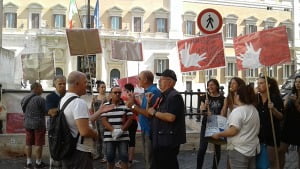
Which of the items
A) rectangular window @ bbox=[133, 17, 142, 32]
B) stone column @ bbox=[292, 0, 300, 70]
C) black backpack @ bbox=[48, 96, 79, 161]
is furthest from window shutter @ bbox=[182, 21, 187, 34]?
black backpack @ bbox=[48, 96, 79, 161]

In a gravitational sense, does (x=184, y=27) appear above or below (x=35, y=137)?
above

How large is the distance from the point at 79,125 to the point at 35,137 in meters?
4.30

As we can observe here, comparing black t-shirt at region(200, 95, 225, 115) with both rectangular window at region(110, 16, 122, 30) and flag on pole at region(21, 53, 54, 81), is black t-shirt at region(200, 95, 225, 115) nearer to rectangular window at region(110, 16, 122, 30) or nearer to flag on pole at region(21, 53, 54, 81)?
A: flag on pole at region(21, 53, 54, 81)

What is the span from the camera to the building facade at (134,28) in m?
46.0

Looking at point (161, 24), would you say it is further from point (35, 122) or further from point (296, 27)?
point (35, 122)

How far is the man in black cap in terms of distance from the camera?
5.27 m

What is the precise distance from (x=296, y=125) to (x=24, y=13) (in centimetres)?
4357

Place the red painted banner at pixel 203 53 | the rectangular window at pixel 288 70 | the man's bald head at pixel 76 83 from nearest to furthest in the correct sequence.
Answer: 1. the man's bald head at pixel 76 83
2. the red painted banner at pixel 203 53
3. the rectangular window at pixel 288 70

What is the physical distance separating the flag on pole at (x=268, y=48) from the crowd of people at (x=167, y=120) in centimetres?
72

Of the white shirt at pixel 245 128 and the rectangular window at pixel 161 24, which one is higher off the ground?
the rectangular window at pixel 161 24

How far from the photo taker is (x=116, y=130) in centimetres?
704

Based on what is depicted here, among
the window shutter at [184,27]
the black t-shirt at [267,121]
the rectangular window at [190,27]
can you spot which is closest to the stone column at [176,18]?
the window shutter at [184,27]

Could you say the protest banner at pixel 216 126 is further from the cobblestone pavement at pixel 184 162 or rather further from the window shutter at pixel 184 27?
the window shutter at pixel 184 27

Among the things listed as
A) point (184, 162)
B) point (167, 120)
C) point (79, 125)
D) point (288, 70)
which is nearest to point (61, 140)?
point (79, 125)
